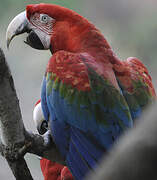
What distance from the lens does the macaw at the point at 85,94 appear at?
1003 millimetres

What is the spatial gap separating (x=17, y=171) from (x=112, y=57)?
0.50 m

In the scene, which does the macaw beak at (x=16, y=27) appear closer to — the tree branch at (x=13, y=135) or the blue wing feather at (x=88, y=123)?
the blue wing feather at (x=88, y=123)

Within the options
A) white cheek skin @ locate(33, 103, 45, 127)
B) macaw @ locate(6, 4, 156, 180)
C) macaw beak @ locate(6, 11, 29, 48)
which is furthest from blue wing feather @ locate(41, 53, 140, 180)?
macaw beak @ locate(6, 11, 29, 48)

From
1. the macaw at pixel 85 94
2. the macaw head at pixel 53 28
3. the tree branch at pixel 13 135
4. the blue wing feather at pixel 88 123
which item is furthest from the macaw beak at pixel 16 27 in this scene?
the tree branch at pixel 13 135

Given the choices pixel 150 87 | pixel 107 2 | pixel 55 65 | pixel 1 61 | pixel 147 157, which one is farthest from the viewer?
pixel 107 2

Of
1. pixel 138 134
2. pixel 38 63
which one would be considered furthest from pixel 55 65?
pixel 38 63

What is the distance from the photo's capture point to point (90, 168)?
1.02 metres

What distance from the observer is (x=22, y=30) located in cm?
124

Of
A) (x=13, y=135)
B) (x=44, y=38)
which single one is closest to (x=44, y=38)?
(x=44, y=38)

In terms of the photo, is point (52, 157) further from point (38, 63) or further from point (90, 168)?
point (38, 63)

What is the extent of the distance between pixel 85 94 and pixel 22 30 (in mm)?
400

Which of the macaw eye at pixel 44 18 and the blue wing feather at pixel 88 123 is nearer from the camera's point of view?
the blue wing feather at pixel 88 123

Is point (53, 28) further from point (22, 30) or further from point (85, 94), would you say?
point (85, 94)

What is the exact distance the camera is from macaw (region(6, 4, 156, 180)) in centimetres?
100
